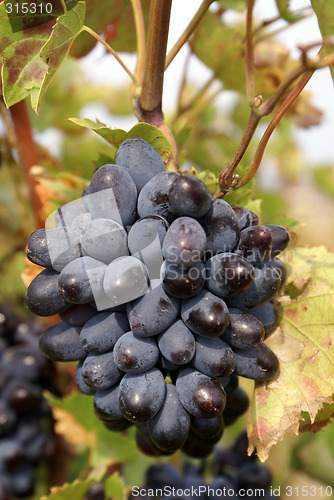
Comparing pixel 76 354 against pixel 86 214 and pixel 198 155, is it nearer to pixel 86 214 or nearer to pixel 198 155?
pixel 86 214

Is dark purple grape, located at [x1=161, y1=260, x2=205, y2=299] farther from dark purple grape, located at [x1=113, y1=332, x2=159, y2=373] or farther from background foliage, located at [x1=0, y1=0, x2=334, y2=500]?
background foliage, located at [x1=0, y1=0, x2=334, y2=500]

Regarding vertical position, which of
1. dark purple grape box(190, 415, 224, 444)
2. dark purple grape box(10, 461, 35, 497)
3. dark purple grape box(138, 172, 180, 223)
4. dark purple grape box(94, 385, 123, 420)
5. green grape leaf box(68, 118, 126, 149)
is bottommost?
dark purple grape box(10, 461, 35, 497)

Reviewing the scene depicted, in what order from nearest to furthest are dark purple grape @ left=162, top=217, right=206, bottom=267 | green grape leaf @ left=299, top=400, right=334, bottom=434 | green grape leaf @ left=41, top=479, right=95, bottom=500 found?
dark purple grape @ left=162, top=217, right=206, bottom=267, green grape leaf @ left=299, top=400, right=334, bottom=434, green grape leaf @ left=41, top=479, right=95, bottom=500

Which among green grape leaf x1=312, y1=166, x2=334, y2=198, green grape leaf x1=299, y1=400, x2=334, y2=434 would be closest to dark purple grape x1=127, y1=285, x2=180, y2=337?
green grape leaf x1=299, y1=400, x2=334, y2=434

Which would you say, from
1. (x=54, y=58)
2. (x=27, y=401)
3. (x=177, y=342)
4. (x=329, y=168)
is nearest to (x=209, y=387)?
(x=177, y=342)

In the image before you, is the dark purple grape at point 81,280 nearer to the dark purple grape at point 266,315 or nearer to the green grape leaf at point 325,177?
the dark purple grape at point 266,315

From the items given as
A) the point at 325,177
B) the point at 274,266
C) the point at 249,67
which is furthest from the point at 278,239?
the point at 325,177

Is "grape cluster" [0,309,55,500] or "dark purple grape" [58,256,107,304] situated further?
"grape cluster" [0,309,55,500]
